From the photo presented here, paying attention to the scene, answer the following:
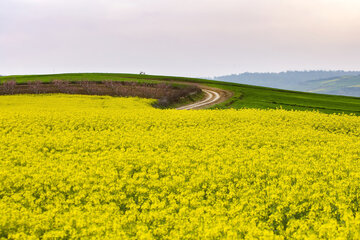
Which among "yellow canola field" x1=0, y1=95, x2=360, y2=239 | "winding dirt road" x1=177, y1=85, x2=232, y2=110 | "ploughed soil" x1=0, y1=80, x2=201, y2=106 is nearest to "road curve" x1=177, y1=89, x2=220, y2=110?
"winding dirt road" x1=177, y1=85, x2=232, y2=110

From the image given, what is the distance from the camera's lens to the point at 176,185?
13883 millimetres

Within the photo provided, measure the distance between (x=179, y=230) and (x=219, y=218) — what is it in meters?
1.59

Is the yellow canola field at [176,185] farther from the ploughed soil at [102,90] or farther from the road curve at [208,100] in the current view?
the ploughed soil at [102,90]

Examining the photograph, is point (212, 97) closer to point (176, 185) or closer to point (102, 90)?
point (102, 90)

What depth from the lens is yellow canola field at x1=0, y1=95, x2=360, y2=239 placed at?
33.9 ft

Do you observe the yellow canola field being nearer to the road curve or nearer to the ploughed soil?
the road curve

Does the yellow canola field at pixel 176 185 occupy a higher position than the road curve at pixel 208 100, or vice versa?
the road curve at pixel 208 100

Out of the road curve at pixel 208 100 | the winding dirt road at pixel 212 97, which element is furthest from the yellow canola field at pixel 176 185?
the winding dirt road at pixel 212 97

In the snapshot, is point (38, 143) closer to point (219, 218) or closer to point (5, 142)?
point (5, 142)

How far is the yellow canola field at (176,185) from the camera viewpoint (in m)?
10.3

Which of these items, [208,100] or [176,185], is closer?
[176,185]

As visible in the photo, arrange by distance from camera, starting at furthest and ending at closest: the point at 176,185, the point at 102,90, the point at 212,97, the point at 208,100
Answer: the point at 212,97, the point at 102,90, the point at 208,100, the point at 176,185

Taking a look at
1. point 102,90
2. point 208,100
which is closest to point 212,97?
point 208,100

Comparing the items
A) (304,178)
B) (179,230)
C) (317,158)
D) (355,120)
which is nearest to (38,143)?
(179,230)
